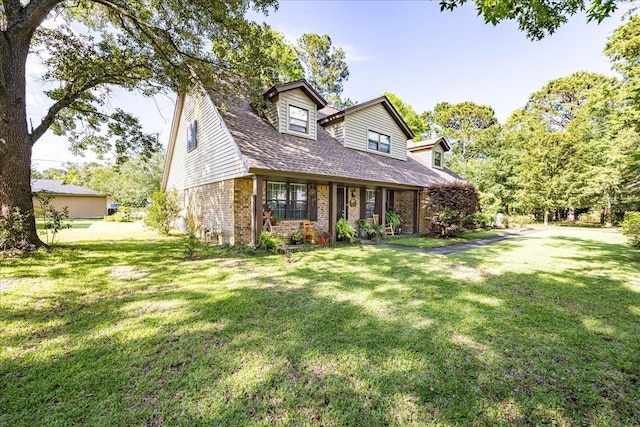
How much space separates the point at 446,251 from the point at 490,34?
7962 mm

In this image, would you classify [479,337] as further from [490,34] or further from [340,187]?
[490,34]

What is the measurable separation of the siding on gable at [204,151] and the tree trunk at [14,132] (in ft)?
16.7

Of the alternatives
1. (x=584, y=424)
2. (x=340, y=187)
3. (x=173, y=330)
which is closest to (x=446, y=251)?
(x=340, y=187)

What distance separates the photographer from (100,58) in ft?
31.8

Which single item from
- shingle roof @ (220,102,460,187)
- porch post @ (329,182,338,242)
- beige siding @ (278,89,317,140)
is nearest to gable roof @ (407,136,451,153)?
shingle roof @ (220,102,460,187)

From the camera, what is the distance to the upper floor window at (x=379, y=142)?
47.9ft

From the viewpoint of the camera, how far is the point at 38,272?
6.05m

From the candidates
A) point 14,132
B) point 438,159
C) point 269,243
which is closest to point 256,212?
point 269,243

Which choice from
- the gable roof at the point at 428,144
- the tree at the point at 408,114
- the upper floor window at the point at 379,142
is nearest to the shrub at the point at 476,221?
the gable roof at the point at 428,144

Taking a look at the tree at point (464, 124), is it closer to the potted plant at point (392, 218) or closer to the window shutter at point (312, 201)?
the potted plant at point (392, 218)

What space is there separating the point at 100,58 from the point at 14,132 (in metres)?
→ 4.02

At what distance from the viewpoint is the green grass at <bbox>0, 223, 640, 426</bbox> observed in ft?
7.27

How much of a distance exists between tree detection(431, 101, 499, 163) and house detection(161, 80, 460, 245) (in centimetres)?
2424

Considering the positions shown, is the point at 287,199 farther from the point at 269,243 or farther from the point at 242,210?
the point at 269,243
